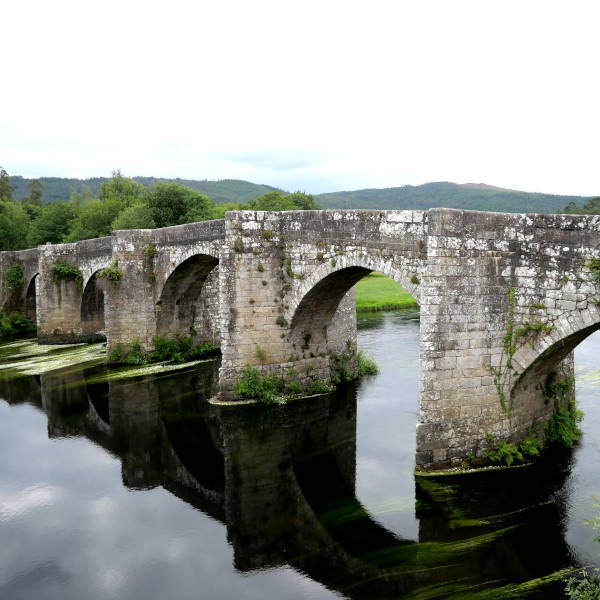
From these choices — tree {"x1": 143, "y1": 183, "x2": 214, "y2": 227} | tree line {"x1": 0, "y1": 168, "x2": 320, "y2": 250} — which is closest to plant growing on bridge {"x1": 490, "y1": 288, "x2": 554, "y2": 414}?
tree line {"x1": 0, "y1": 168, "x2": 320, "y2": 250}

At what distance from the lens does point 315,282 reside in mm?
14523

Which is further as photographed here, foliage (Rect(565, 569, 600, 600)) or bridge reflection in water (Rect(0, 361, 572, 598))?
bridge reflection in water (Rect(0, 361, 572, 598))

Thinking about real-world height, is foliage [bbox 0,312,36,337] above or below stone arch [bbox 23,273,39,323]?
below

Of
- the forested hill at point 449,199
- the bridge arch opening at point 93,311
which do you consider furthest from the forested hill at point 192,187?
the bridge arch opening at point 93,311

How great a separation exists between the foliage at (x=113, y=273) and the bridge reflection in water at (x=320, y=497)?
19.2 feet

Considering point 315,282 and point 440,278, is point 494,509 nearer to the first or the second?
point 440,278

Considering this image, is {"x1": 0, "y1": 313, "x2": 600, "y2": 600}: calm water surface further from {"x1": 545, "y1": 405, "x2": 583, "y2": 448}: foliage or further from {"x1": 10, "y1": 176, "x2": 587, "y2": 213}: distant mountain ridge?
{"x1": 10, "y1": 176, "x2": 587, "y2": 213}: distant mountain ridge

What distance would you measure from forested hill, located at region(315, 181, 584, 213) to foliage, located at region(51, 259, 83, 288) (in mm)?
90984

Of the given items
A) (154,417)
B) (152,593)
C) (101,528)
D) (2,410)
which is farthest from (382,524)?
(2,410)

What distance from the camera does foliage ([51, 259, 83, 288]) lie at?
90.3 ft

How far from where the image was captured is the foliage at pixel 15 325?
32.7 m

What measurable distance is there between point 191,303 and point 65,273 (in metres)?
8.28

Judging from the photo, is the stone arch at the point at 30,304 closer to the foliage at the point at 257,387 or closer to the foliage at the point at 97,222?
the foliage at the point at 97,222

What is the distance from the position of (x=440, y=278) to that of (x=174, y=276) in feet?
42.1
